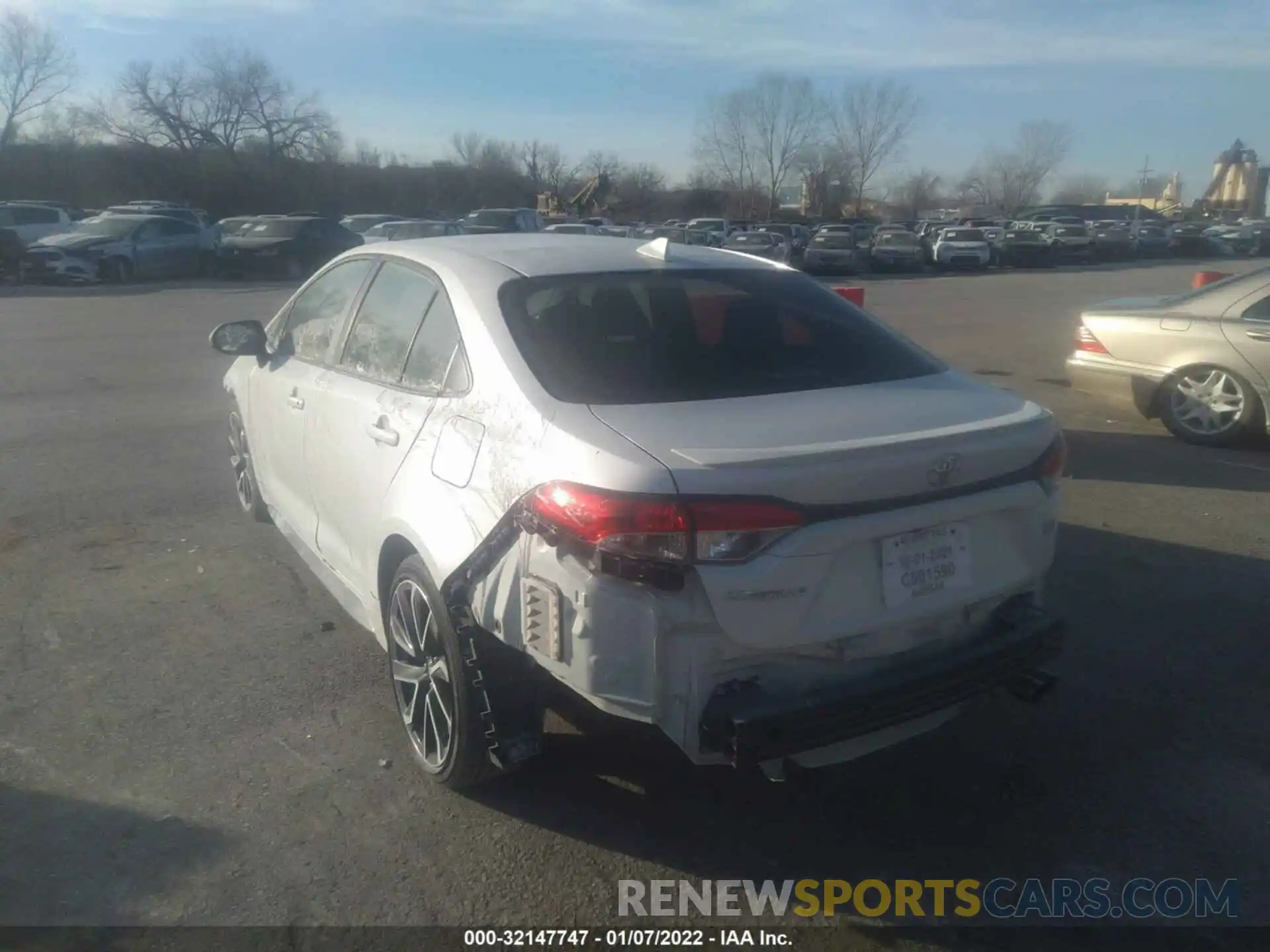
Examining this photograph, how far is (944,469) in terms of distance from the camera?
10.1ft

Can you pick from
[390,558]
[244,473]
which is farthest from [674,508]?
[244,473]

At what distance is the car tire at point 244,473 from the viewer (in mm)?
6039

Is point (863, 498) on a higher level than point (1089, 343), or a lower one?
higher

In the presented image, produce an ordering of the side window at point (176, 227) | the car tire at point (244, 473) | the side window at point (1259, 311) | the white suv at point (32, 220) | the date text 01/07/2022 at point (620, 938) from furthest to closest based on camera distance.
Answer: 1. the white suv at point (32, 220)
2. the side window at point (176, 227)
3. the side window at point (1259, 311)
4. the car tire at point (244, 473)
5. the date text 01/07/2022 at point (620, 938)

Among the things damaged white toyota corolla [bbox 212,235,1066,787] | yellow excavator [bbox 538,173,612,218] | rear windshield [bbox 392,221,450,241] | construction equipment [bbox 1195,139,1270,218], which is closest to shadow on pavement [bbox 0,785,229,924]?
damaged white toyota corolla [bbox 212,235,1066,787]

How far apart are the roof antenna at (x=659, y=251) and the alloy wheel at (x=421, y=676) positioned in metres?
1.56

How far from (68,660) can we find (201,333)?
12.0 meters

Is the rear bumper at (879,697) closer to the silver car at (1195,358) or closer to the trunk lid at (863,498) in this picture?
the trunk lid at (863,498)

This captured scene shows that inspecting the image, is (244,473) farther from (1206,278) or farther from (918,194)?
(918,194)

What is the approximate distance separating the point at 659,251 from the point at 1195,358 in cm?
592

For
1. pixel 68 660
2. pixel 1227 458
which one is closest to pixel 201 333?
pixel 68 660

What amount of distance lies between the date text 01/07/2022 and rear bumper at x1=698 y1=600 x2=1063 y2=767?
533mm

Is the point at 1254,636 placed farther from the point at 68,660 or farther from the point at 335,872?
the point at 68,660

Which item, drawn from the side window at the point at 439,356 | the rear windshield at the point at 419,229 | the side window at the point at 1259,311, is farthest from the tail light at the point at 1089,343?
the rear windshield at the point at 419,229
